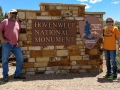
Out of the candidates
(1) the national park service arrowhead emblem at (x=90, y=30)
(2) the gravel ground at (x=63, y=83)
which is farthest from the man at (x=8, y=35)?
(1) the national park service arrowhead emblem at (x=90, y=30)

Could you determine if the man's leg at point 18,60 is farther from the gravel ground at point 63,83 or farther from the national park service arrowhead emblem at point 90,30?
the national park service arrowhead emblem at point 90,30

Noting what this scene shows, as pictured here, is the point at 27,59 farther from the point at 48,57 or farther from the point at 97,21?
the point at 97,21

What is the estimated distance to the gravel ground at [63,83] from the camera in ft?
17.5

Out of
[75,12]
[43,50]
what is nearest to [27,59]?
[43,50]

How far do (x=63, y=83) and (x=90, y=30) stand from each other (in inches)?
82.1

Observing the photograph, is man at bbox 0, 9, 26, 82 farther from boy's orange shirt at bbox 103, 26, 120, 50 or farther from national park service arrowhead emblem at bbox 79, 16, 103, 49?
boy's orange shirt at bbox 103, 26, 120, 50

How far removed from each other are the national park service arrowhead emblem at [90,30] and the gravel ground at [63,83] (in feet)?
3.50

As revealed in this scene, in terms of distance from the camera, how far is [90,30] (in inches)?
274

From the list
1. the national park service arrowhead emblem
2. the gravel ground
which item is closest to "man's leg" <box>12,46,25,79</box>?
the gravel ground

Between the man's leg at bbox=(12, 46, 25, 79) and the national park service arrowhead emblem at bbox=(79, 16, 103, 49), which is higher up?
the national park service arrowhead emblem at bbox=(79, 16, 103, 49)

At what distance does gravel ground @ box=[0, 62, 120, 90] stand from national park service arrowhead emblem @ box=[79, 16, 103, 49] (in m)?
1.07

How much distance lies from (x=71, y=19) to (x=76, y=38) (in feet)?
2.03

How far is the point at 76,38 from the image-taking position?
687 cm

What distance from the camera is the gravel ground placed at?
532cm
